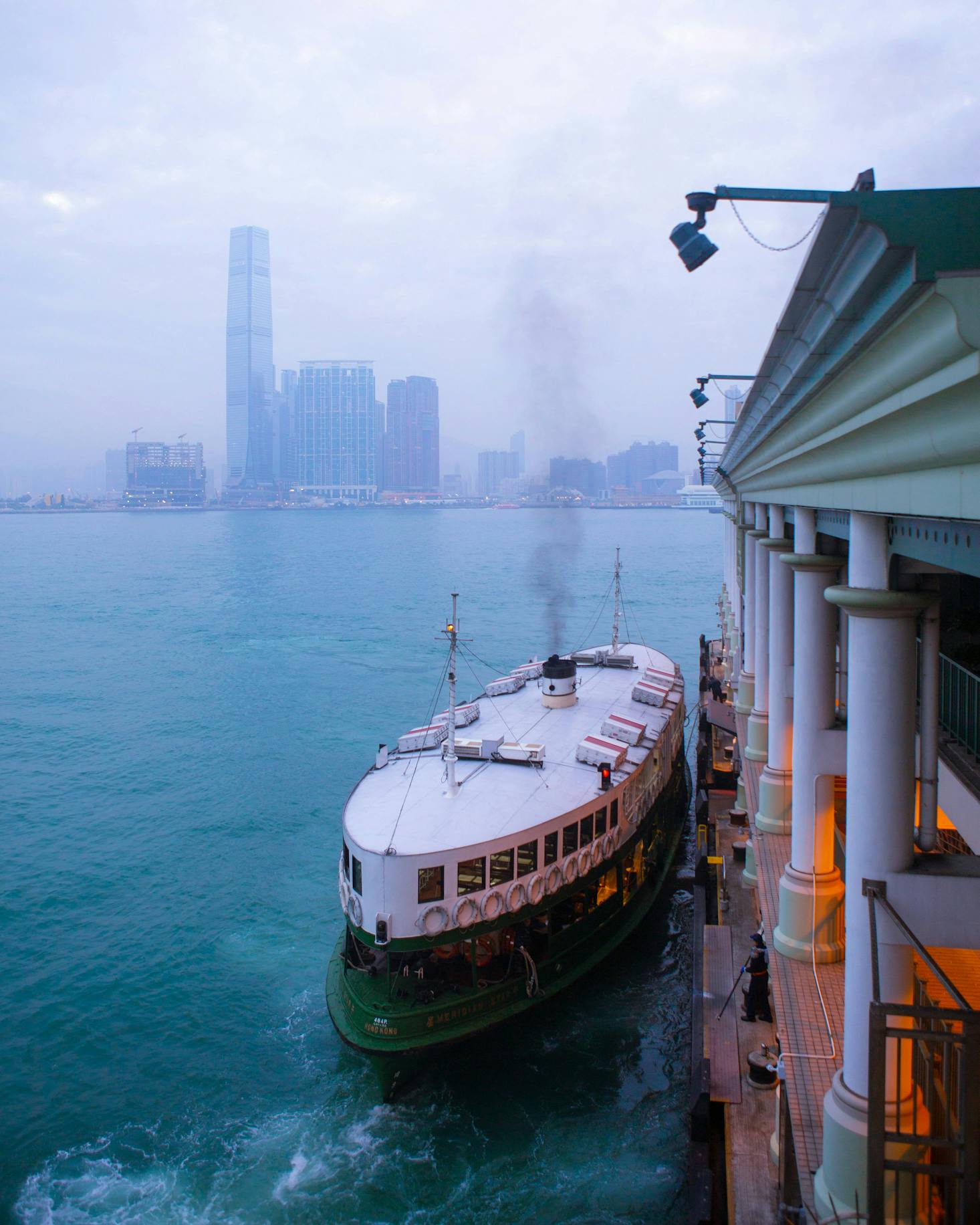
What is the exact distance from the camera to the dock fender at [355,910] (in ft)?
54.7

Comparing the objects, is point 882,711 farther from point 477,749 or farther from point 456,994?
point 477,749

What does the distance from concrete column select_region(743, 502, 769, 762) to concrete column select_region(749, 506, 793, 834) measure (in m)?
4.01

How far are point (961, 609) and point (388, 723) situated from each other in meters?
34.0

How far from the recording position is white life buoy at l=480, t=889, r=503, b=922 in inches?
663

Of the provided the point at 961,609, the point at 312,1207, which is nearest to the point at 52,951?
the point at 312,1207

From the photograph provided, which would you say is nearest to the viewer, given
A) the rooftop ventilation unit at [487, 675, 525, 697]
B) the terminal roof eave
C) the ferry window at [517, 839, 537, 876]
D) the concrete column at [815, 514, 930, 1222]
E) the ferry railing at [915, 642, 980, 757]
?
the terminal roof eave

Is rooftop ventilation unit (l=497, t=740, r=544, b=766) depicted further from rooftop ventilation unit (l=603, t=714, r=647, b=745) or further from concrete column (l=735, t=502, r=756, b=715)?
concrete column (l=735, t=502, r=756, b=715)

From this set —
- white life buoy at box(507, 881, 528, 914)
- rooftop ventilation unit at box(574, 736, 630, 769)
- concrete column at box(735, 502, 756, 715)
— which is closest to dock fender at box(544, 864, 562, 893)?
white life buoy at box(507, 881, 528, 914)

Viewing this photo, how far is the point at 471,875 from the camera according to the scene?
1678 centimetres

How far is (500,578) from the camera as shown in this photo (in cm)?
11644

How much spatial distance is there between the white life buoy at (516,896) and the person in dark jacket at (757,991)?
4820 millimetres

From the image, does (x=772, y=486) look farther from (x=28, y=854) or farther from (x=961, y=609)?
(x=28, y=854)

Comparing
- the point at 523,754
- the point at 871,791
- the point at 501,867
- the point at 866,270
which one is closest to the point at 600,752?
the point at 523,754

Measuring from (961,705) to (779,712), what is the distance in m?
7.87
